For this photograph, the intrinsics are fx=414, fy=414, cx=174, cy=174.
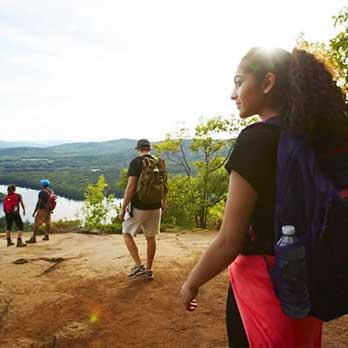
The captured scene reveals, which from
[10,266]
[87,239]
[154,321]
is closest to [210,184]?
[87,239]

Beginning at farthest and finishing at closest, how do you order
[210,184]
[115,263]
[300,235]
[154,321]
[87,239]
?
A: [210,184]
[87,239]
[115,263]
[154,321]
[300,235]

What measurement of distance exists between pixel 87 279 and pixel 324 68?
5.40 m

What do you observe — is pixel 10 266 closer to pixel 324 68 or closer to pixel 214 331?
pixel 214 331

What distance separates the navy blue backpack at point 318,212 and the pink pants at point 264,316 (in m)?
0.12

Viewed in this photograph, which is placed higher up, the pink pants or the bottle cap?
the bottle cap

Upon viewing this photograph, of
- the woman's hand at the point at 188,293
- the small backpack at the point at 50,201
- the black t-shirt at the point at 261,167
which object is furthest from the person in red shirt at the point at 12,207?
the black t-shirt at the point at 261,167

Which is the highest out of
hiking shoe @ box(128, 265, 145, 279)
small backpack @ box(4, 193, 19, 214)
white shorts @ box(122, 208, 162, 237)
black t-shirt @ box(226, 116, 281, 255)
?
black t-shirt @ box(226, 116, 281, 255)

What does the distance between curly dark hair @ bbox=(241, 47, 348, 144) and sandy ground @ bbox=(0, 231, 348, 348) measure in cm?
305

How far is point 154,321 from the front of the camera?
14.8ft

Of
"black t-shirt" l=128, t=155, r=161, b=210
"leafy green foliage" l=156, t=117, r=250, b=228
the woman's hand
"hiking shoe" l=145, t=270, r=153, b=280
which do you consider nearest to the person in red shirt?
"hiking shoe" l=145, t=270, r=153, b=280

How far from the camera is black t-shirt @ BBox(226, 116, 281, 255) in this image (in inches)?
56.1

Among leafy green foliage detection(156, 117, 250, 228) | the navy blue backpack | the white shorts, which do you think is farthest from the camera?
leafy green foliage detection(156, 117, 250, 228)

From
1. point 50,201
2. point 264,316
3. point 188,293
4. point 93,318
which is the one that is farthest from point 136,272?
point 50,201

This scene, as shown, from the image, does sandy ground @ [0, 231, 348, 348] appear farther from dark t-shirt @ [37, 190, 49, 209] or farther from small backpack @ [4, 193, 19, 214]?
dark t-shirt @ [37, 190, 49, 209]
